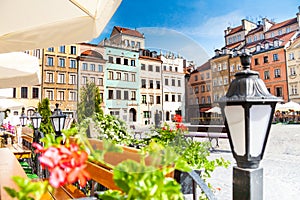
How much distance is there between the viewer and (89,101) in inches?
26.9

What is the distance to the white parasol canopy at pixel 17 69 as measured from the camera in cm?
308

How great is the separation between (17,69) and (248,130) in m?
2.79

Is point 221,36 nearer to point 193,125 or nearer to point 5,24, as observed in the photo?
point 193,125

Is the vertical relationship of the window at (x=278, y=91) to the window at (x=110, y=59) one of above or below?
above

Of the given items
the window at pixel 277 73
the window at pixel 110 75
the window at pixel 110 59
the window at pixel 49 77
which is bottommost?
the window at pixel 110 75

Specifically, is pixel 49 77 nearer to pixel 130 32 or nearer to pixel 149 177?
pixel 130 32

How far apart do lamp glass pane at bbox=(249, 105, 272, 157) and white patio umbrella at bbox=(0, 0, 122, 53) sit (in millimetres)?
1157

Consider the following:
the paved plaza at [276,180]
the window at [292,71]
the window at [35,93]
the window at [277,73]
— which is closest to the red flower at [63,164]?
the paved plaza at [276,180]

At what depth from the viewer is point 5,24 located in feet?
6.77

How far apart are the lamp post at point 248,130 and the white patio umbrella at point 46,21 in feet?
3.56

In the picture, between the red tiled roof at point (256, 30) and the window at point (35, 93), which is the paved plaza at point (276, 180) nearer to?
the window at point (35, 93)

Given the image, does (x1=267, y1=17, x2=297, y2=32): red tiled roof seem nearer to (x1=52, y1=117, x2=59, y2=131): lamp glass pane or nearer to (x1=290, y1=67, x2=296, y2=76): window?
(x1=290, y1=67, x2=296, y2=76): window

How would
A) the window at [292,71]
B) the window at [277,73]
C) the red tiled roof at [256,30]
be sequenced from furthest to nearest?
the red tiled roof at [256,30], the window at [277,73], the window at [292,71]

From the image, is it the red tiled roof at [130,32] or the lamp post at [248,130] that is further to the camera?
the lamp post at [248,130]
